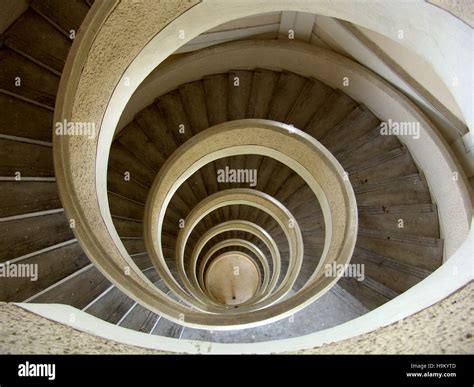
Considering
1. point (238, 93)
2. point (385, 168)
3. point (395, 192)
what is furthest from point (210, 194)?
point (395, 192)

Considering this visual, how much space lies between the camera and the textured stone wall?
1367 millimetres

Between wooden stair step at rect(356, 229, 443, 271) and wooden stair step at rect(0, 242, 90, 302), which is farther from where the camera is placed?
wooden stair step at rect(356, 229, 443, 271)

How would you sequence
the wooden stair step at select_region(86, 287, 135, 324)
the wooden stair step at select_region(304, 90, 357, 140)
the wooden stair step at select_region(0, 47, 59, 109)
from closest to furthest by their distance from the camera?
1. the wooden stair step at select_region(86, 287, 135, 324)
2. the wooden stair step at select_region(0, 47, 59, 109)
3. the wooden stair step at select_region(304, 90, 357, 140)

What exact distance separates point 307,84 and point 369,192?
220 centimetres

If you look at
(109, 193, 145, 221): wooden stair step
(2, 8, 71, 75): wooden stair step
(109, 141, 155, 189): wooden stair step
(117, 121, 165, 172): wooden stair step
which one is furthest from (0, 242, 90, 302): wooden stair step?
(117, 121, 165, 172): wooden stair step

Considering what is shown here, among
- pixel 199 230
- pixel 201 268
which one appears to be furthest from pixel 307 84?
pixel 201 268

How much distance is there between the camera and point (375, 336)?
5.11 ft

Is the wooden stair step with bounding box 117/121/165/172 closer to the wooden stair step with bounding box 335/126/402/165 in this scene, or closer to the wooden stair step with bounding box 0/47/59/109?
the wooden stair step with bounding box 0/47/59/109

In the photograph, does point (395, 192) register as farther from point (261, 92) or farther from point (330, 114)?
point (261, 92)

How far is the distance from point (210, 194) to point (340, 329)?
633 cm

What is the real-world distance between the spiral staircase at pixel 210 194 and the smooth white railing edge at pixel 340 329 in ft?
3.66

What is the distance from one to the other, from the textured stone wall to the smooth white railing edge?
0.11 ft

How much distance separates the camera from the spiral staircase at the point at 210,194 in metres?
2.95

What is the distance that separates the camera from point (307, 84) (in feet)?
21.4
